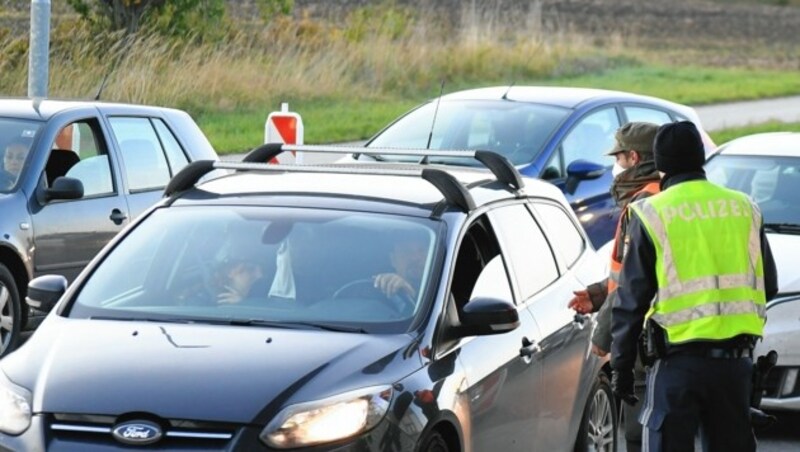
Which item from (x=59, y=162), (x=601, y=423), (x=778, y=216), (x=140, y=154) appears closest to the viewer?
(x=601, y=423)

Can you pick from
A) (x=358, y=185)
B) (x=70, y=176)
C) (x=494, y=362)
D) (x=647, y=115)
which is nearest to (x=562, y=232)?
(x=358, y=185)

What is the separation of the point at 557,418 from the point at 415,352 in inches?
54.0

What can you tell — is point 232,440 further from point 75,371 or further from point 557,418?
point 557,418

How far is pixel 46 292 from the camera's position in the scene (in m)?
7.38

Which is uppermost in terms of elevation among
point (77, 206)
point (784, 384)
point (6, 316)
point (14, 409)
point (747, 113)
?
point (14, 409)

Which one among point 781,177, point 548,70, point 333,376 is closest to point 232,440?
point 333,376

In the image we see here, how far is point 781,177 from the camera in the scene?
480 inches

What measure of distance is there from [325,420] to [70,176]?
6.13 m

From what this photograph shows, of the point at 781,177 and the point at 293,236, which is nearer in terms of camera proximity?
the point at 293,236

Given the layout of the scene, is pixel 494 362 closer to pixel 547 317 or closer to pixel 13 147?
pixel 547 317

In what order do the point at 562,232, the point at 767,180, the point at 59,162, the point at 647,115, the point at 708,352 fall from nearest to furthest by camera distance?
the point at 708,352, the point at 562,232, the point at 767,180, the point at 59,162, the point at 647,115

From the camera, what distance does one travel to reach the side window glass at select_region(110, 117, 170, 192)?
41.0ft

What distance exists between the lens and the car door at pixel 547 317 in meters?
7.71

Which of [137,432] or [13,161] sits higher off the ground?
[137,432]
